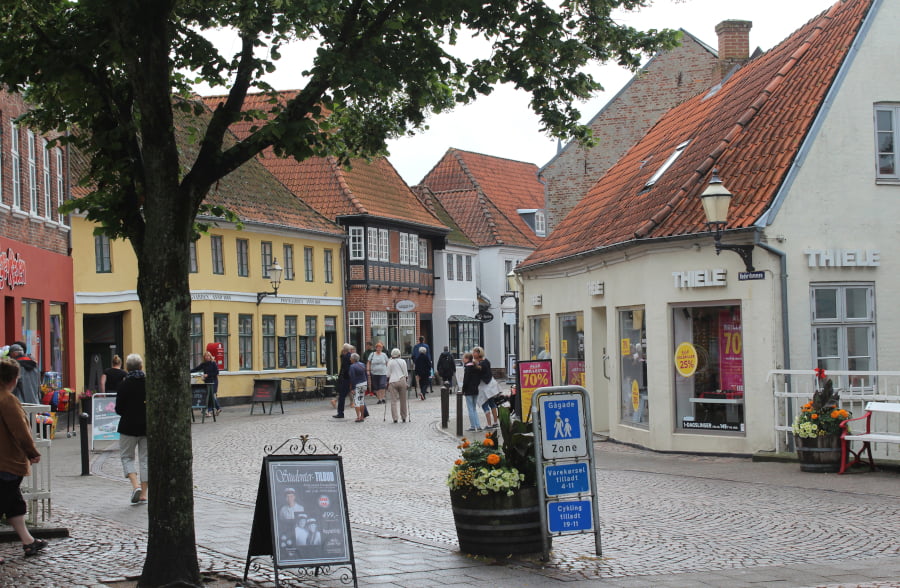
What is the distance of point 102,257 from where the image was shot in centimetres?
3391

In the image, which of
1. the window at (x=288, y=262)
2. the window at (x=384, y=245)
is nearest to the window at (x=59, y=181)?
the window at (x=288, y=262)

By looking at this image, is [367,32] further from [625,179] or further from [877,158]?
[625,179]

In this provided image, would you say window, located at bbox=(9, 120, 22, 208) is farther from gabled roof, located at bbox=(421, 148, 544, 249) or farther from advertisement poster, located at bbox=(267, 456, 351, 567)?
gabled roof, located at bbox=(421, 148, 544, 249)

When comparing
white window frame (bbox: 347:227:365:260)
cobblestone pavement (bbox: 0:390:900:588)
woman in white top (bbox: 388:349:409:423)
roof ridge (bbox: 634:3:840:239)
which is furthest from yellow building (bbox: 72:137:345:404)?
roof ridge (bbox: 634:3:840:239)

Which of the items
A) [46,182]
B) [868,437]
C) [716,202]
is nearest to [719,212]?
[716,202]

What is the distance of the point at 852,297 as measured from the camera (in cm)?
1788

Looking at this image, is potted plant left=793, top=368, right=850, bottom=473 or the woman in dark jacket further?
potted plant left=793, top=368, right=850, bottom=473

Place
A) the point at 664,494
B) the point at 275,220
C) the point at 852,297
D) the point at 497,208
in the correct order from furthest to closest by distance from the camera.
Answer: the point at 497,208 < the point at 275,220 < the point at 852,297 < the point at 664,494

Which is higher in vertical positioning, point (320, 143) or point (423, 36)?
point (423, 36)

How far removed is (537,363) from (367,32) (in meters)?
12.0

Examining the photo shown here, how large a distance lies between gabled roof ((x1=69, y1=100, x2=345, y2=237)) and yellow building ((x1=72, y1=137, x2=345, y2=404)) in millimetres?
55

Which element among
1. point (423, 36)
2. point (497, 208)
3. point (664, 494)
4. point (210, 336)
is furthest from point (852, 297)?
point (497, 208)

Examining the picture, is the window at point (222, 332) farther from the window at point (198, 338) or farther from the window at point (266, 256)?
the window at point (266, 256)

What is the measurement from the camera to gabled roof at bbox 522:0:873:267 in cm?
1825
